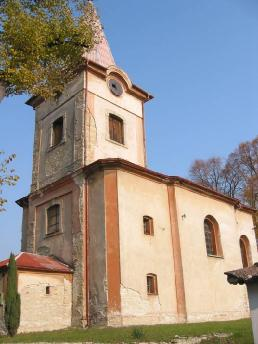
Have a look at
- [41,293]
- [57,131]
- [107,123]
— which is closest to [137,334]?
[41,293]

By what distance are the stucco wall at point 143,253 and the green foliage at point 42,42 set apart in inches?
257

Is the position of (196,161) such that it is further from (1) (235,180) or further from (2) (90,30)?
(2) (90,30)

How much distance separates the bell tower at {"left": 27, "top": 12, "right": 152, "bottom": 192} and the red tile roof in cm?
440

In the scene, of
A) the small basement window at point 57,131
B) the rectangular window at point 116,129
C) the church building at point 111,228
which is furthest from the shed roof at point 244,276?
the small basement window at point 57,131

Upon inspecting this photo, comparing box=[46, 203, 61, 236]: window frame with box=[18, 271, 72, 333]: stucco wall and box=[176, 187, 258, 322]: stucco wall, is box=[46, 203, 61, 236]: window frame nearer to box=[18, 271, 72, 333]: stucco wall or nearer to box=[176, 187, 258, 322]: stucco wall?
box=[18, 271, 72, 333]: stucco wall

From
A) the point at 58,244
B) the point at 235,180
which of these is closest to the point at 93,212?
the point at 58,244

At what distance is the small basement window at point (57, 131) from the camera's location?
21922 mm

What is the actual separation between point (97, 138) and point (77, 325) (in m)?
9.00

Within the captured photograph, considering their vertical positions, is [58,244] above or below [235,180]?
below

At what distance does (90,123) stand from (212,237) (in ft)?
29.6

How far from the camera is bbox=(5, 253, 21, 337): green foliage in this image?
48.2 ft

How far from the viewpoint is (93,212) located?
17797 millimetres

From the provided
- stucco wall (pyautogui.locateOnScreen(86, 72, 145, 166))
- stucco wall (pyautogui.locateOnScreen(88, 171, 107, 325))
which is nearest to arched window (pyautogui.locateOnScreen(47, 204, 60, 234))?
stucco wall (pyautogui.locateOnScreen(88, 171, 107, 325))

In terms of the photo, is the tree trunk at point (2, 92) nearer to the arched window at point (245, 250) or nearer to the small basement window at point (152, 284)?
the small basement window at point (152, 284)
